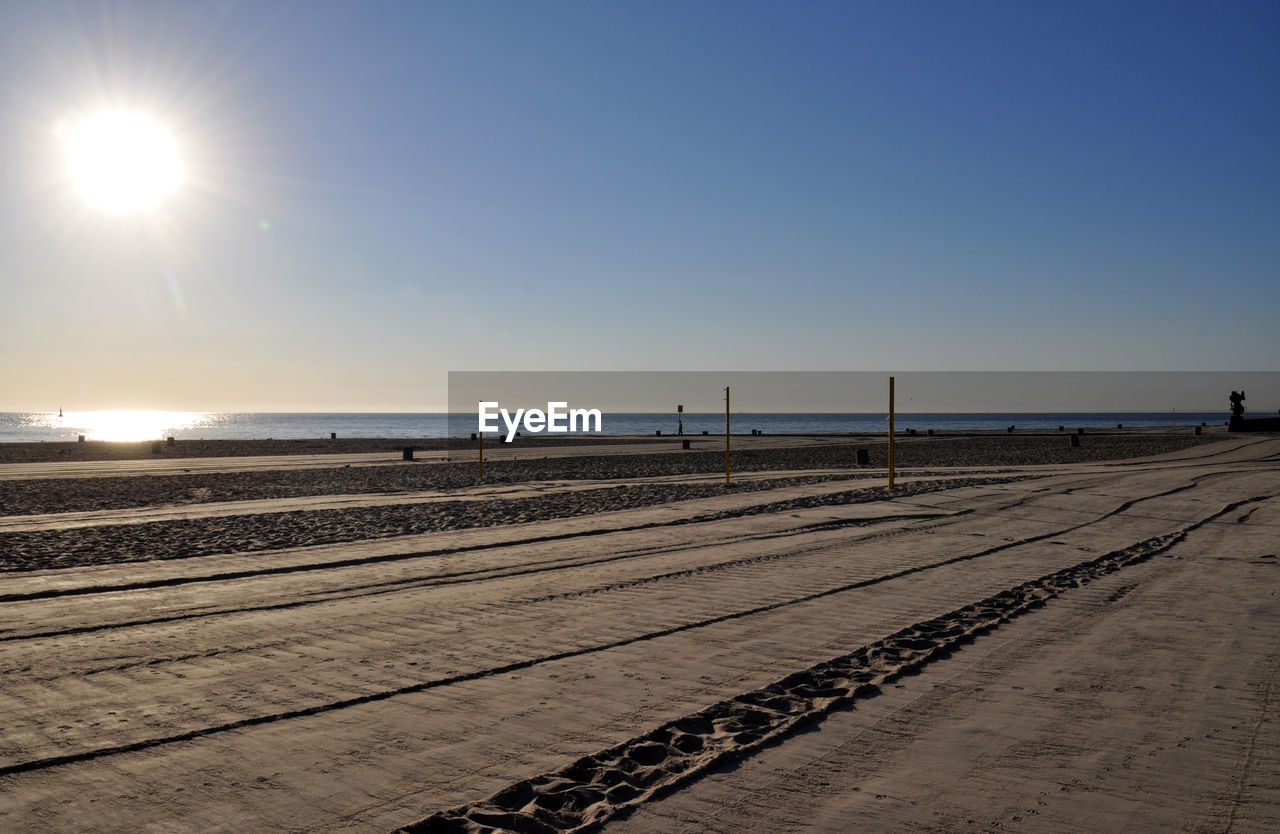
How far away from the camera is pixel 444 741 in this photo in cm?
440

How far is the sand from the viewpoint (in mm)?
3727

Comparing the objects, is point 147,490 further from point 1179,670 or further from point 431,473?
point 1179,670

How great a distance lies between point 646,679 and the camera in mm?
5438

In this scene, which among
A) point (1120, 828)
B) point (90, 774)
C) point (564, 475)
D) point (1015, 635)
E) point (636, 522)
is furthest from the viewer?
point (564, 475)

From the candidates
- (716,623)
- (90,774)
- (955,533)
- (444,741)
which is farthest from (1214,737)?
(955,533)

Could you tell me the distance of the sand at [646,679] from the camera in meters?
3.73

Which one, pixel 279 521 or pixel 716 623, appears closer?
pixel 716 623

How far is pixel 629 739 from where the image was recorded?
439 cm

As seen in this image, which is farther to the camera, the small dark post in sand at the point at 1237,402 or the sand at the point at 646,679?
the small dark post in sand at the point at 1237,402

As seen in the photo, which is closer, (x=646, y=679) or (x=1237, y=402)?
(x=646, y=679)

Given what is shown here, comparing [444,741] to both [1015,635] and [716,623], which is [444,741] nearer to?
[716,623]

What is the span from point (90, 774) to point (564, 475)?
74.5 feet

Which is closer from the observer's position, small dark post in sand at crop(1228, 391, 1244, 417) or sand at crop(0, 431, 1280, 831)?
sand at crop(0, 431, 1280, 831)

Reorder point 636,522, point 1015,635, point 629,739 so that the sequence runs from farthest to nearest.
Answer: point 636,522, point 1015,635, point 629,739
